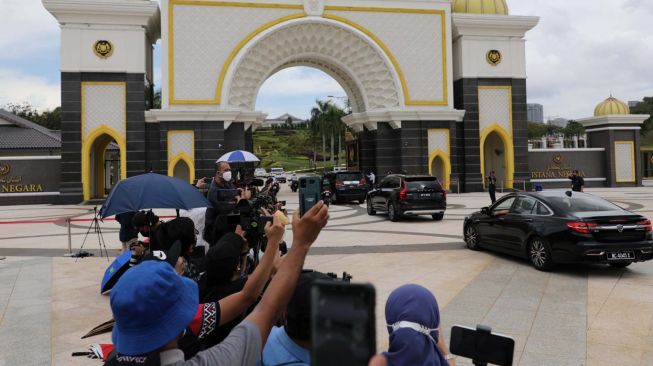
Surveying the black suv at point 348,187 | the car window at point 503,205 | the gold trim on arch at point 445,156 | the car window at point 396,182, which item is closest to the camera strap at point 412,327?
the car window at point 503,205

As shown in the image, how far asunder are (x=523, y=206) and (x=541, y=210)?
1.92 feet

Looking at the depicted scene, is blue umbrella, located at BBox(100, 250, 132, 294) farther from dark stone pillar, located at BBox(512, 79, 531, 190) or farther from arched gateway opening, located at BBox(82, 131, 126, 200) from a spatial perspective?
dark stone pillar, located at BBox(512, 79, 531, 190)

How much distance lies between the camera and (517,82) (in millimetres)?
31000

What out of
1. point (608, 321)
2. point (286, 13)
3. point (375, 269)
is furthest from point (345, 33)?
point (608, 321)

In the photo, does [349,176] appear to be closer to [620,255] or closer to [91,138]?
[91,138]

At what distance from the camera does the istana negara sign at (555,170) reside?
3375 cm

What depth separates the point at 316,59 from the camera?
31.0 metres

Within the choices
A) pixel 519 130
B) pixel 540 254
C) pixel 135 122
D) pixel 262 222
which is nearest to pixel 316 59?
pixel 135 122

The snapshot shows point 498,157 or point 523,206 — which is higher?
point 498,157

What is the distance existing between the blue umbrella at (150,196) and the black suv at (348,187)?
1772cm

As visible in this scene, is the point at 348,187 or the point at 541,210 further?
the point at 348,187

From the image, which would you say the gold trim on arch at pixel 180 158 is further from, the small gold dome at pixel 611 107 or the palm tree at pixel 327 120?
the palm tree at pixel 327 120

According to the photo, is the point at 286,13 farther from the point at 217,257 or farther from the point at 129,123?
the point at 217,257

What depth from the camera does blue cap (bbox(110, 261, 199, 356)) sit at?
1.67 metres
